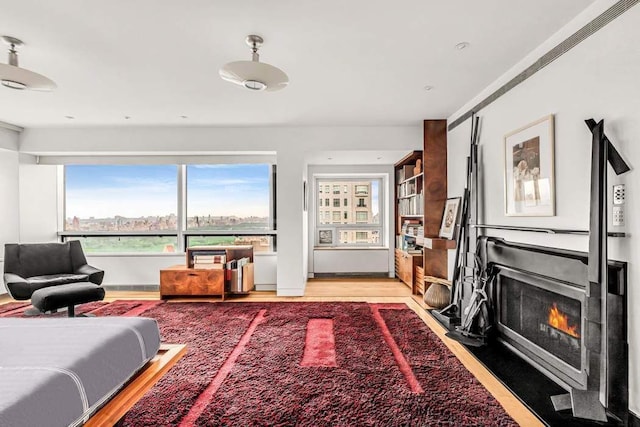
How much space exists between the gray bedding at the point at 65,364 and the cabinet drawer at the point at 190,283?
2.87 metres

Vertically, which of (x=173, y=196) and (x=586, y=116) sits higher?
(x=586, y=116)

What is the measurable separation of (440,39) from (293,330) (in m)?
2.86

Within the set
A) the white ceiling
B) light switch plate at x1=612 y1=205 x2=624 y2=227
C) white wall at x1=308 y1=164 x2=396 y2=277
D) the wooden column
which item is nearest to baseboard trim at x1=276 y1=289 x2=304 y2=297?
white wall at x1=308 y1=164 x2=396 y2=277

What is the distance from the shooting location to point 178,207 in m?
5.49

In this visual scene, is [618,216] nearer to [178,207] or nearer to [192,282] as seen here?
[192,282]

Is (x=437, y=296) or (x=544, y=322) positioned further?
(x=437, y=296)

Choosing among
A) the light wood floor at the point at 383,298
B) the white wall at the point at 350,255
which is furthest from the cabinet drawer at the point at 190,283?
the white wall at the point at 350,255

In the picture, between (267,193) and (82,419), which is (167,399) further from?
(267,193)

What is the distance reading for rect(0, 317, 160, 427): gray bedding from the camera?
1.08 m

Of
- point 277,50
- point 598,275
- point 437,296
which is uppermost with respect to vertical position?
point 277,50

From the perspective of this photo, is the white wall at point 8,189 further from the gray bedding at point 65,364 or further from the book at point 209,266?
the gray bedding at point 65,364

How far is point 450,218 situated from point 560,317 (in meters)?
1.88

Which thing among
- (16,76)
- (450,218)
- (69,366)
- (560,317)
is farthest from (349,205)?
(69,366)

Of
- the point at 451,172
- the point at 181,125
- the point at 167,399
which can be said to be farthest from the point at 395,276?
the point at 167,399
